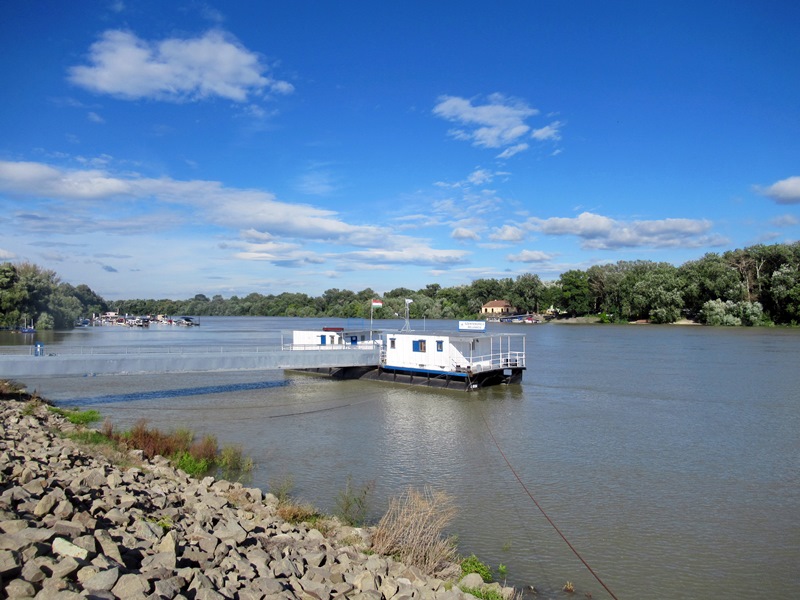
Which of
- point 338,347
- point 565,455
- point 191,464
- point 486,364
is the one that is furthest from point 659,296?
point 191,464

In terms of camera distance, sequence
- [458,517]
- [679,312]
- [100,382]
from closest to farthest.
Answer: [458,517] < [100,382] < [679,312]

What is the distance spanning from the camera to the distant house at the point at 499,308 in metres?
150

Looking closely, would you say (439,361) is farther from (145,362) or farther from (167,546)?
(167,546)

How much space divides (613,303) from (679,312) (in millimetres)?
22821

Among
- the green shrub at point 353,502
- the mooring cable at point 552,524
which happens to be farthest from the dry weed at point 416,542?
the mooring cable at point 552,524

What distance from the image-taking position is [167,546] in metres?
8.01

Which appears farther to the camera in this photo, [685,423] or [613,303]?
[613,303]

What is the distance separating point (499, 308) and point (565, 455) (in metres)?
133

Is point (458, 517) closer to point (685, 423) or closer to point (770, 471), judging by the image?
point (770, 471)

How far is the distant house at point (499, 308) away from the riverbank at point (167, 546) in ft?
461

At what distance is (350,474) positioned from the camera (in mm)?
17078

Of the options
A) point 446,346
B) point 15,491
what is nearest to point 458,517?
point 15,491

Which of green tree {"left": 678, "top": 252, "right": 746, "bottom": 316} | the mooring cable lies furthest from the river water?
green tree {"left": 678, "top": 252, "right": 746, "bottom": 316}

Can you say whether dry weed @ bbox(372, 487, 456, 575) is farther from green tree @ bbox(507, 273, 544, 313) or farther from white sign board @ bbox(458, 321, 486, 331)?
green tree @ bbox(507, 273, 544, 313)
